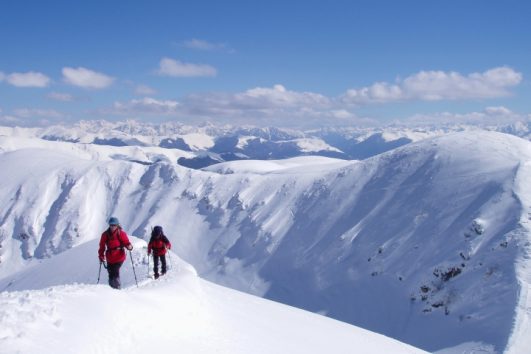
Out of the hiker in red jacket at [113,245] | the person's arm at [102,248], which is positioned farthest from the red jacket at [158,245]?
the person's arm at [102,248]

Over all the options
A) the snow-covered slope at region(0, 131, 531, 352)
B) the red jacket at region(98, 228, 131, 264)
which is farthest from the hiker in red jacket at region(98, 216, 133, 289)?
the snow-covered slope at region(0, 131, 531, 352)

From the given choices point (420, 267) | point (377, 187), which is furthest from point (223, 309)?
point (377, 187)

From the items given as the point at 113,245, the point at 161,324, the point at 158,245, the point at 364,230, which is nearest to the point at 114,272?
the point at 113,245

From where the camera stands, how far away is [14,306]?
32.3 ft

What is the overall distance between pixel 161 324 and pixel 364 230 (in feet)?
155

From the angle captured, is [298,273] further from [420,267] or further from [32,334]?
[32,334]

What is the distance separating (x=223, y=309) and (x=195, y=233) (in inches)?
2763

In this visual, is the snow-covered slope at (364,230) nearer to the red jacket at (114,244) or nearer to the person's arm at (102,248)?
the red jacket at (114,244)

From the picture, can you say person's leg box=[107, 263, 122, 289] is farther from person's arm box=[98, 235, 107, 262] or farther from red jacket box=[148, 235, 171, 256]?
red jacket box=[148, 235, 171, 256]

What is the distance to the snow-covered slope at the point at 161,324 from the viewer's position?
9203mm

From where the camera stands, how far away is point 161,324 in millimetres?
12133

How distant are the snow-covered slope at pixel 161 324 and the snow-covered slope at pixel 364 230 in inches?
708

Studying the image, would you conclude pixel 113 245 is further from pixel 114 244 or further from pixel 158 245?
pixel 158 245

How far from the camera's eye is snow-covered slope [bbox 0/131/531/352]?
38.1 metres
